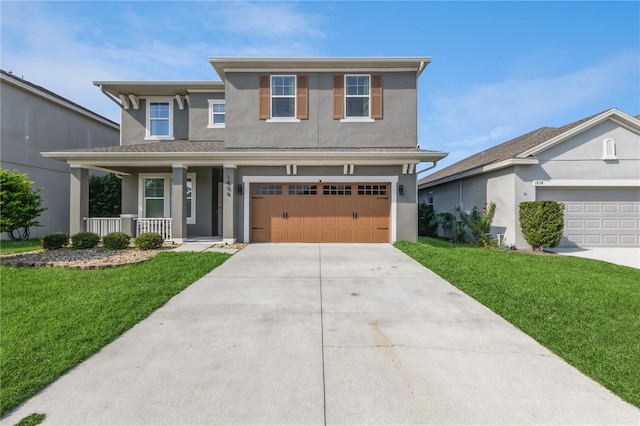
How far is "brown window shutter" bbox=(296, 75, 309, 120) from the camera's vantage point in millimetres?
11273

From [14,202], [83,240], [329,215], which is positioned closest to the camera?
[14,202]

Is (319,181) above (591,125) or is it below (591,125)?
below

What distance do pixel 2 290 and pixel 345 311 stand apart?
603 centimetres

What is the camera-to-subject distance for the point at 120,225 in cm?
1136

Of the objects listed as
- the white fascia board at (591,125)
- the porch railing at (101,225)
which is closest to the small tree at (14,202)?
the porch railing at (101,225)

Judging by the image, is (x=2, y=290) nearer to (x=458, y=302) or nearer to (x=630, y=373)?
(x=458, y=302)

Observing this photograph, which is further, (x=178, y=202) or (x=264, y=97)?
(x=264, y=97)

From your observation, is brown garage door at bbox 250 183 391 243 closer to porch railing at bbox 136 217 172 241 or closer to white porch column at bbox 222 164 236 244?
white porch column at bbox 222 164 236 244

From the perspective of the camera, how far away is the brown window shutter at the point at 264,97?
37.0 feet

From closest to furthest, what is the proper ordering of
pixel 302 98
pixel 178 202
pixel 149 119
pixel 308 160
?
pixel 308 160
pixel 178 202
pixel 302 98
pixel 149 119

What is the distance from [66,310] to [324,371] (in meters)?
3.95

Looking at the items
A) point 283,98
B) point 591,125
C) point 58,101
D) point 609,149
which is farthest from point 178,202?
point 609,149

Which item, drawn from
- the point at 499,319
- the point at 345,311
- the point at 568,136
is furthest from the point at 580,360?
the point at 568,136

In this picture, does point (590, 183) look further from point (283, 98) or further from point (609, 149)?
point (283, 98)
